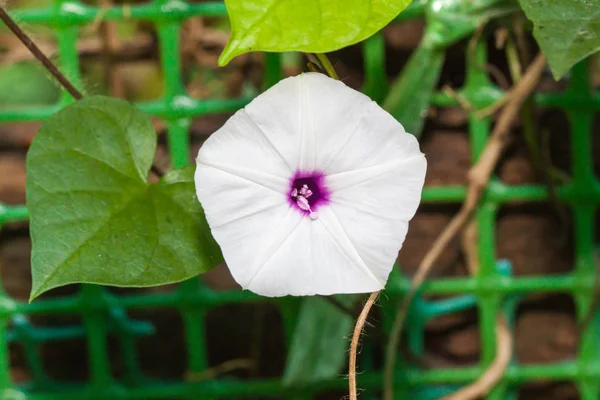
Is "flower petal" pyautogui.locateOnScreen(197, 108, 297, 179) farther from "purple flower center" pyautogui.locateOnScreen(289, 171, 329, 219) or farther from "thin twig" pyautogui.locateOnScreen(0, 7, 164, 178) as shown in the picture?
"thin twig" pyautogui.locateOnScreen(0, 7, 164, 178)

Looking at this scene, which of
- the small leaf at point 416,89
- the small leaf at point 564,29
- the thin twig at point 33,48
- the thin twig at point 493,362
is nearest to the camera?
the small leaf at point 564,29

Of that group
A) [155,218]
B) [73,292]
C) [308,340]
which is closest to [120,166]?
[155,218]

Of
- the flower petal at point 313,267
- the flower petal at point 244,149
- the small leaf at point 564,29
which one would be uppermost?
the small leaf at point 564,29

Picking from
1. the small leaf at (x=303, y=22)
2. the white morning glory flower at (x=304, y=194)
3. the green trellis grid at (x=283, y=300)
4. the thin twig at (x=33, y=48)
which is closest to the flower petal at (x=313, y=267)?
the white morning glory flower at (x=304, y=194)

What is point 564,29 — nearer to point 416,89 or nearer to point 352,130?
point 352,130

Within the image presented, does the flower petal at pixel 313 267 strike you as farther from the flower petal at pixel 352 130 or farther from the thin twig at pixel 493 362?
the thin twig at pixel 493 362

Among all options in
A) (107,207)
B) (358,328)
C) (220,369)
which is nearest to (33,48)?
(107,207)

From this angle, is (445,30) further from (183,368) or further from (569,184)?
(183,368)
